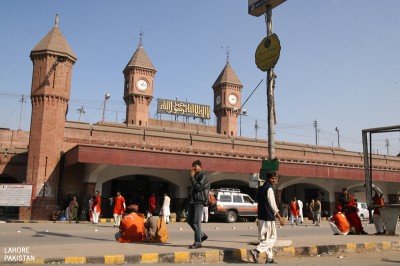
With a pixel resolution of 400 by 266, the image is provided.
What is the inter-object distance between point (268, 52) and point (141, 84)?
37630 millimetres

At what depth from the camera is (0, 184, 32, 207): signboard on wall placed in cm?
2125

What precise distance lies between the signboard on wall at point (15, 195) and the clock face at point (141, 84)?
86.8 feet

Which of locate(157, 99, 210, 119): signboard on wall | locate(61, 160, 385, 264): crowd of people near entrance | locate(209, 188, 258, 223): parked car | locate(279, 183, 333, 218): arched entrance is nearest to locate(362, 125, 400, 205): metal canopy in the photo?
locate(61, 160, 385, 264): crowd of people near entrance

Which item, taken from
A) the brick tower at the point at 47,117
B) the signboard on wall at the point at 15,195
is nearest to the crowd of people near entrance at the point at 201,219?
the signboard on wall at the point at 15,195

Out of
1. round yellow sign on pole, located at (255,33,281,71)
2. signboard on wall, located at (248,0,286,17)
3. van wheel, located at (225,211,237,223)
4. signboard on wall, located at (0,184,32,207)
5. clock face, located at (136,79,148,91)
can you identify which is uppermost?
clock face, located at (136,79,148,91)

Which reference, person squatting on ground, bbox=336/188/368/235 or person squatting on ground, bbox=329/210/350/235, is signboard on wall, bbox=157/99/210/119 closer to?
person squatting on ground, bbox=336/188/368/235

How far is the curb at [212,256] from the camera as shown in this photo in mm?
6844

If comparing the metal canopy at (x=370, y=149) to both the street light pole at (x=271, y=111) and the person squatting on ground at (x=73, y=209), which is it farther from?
the person squatting on ground at (x=73, y=209)

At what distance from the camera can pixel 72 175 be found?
83.1ft

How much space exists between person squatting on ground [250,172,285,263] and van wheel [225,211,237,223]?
53.7ft

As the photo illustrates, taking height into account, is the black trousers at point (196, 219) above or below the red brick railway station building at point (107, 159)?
below

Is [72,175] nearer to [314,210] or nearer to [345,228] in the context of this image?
[314,210]

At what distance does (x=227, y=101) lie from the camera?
50344mm

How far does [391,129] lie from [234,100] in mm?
37920
